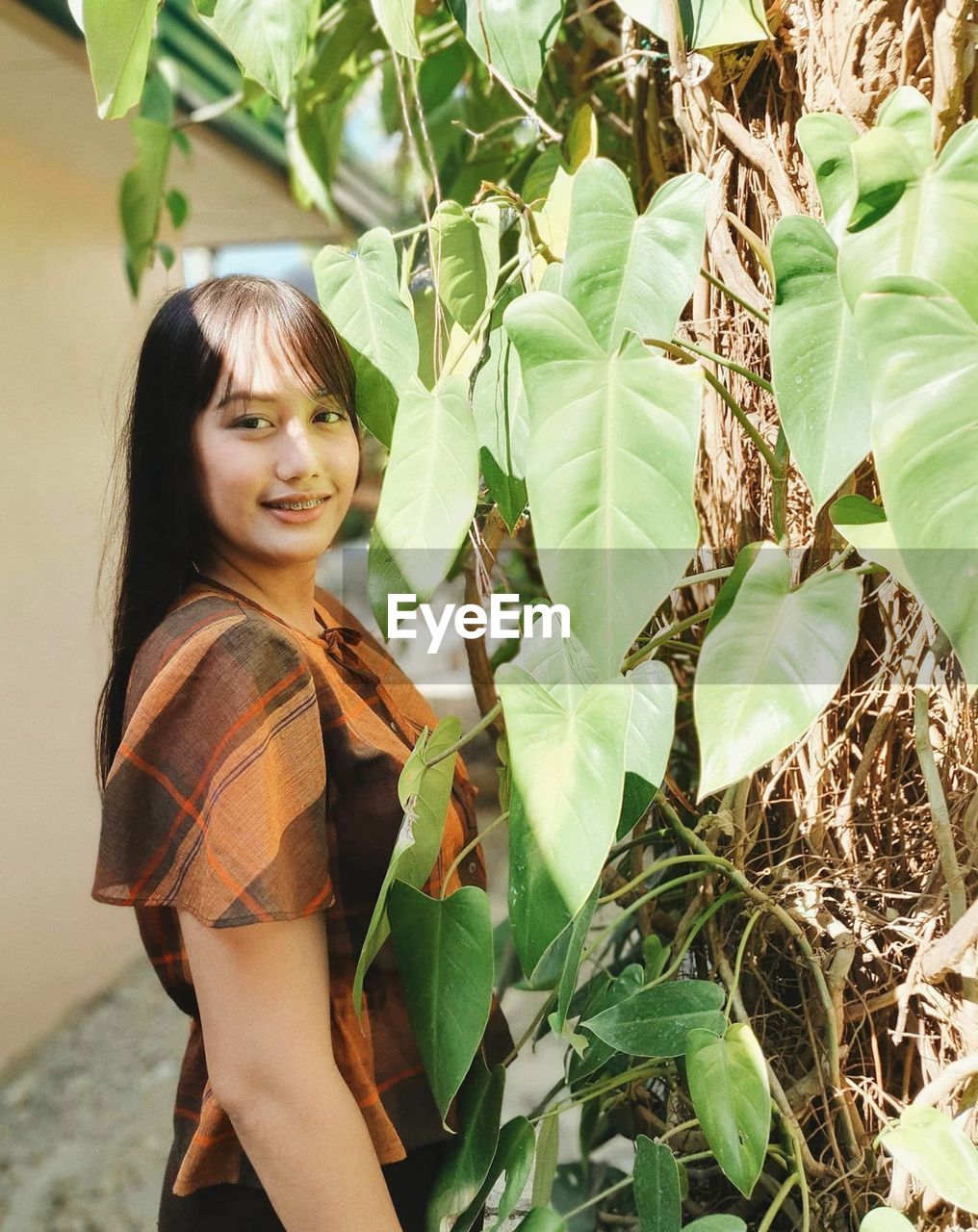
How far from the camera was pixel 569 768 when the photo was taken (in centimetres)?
67

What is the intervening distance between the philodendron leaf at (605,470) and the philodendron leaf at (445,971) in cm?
27

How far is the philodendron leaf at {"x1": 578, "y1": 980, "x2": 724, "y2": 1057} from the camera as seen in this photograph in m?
0.78

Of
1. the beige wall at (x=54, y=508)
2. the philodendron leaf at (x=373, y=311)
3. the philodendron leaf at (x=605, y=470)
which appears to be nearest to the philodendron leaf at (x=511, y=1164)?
the philodendron leaf at (x=605, y=470)

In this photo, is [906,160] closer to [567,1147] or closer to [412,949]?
[412,949]

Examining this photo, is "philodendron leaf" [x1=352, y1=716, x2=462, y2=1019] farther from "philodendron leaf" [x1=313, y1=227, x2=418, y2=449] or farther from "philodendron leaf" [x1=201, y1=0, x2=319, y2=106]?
"philodendron leaf" [x1=201, y1=0, x2=319, y2=106]

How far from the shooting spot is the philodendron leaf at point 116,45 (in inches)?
32.3

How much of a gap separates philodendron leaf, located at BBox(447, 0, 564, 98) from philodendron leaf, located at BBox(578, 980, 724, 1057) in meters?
0.68

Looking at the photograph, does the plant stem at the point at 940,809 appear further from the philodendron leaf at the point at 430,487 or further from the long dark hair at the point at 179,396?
the long dark hair at the point at 179,396

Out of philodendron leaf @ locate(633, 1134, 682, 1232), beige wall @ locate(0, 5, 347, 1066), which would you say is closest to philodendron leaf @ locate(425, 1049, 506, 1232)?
philodendron leaf @ locate(633, 1134, 682, 1232)

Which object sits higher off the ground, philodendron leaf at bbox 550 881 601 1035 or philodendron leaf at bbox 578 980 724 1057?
philodendron leaf at bbox 550 881 601 1035

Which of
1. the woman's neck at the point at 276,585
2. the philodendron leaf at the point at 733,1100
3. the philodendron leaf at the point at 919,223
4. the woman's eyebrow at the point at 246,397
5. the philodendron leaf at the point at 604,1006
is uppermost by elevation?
the philodendron leaf at the point at 919,223

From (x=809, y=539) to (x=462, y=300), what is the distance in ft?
1.07

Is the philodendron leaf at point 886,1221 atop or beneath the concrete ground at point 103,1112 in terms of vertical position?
atop

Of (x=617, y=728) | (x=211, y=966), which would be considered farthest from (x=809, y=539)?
(x=211, y=966)
